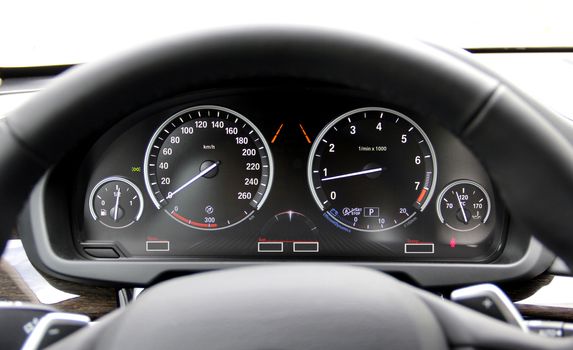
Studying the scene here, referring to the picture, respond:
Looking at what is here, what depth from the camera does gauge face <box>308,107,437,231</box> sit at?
2492mm

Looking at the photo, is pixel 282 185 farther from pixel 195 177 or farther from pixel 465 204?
pixel 465 204

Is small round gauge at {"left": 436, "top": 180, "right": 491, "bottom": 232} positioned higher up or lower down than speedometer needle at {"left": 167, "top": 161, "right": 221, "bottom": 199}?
lower down

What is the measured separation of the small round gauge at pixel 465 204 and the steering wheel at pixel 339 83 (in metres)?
1.42

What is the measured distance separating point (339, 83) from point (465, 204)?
1.63m

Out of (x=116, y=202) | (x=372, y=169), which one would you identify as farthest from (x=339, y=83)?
(x=116, y=202)

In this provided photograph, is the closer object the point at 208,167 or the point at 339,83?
the point at 339,83

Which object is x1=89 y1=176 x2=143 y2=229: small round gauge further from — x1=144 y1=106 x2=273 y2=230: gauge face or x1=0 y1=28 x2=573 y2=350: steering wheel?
x1=0 y1=28 x2=573 y2=350: steering wheel

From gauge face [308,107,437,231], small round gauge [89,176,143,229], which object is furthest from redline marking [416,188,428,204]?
small round gauge [89,176,143,229]

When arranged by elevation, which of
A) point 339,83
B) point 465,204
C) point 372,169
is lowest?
point 465,204

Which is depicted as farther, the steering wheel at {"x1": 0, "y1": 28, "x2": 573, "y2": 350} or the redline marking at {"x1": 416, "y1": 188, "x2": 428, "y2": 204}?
the redline marking at {"x1": 416, "y1": 188, "x2": 428, "y2": 204}

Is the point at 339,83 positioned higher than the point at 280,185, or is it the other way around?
the point at 339,83

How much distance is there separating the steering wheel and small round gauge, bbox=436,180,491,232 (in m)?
1.42

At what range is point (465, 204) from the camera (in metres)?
2.46

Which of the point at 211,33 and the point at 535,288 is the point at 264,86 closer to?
the point at 535,288
